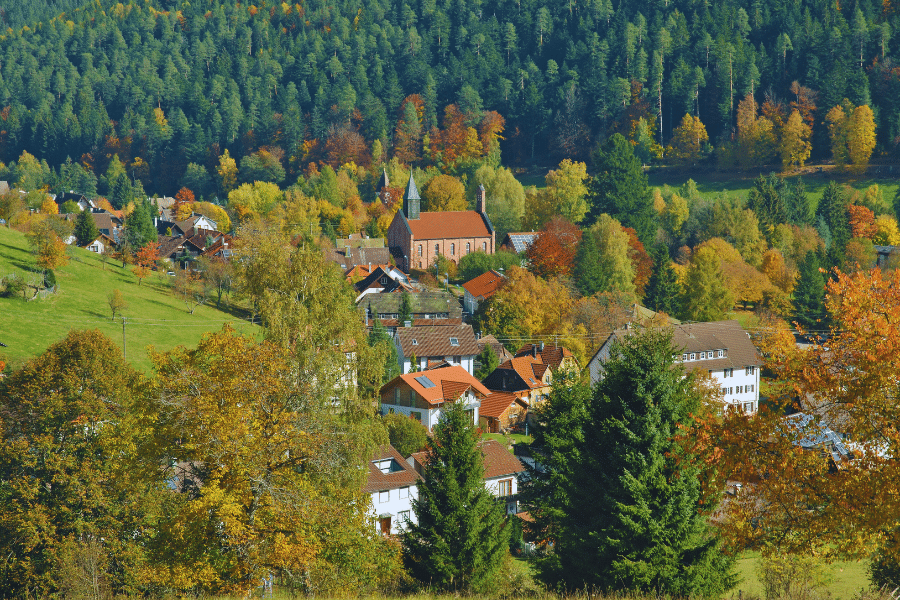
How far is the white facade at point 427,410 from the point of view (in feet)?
171

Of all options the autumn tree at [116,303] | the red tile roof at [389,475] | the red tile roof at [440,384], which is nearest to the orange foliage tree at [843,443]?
the red tile roof at [389,475]

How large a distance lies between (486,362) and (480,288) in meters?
15.5

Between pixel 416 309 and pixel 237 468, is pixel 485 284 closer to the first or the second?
pixel 416 309

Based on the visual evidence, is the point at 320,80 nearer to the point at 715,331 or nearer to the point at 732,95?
the point at 732,95

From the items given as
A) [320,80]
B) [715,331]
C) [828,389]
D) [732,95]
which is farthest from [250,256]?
[320,80]

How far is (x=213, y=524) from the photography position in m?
17.6

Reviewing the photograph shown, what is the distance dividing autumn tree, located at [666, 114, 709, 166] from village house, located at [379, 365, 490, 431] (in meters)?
79.0

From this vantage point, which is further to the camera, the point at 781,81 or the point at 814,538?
the point at 781,81

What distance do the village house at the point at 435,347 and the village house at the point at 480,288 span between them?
30.8 feet

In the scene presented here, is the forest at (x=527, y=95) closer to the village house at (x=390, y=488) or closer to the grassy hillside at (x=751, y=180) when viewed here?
the grassy hillside at (x=751, y=180)

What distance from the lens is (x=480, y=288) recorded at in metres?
76.1

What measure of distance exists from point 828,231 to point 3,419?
8478cm

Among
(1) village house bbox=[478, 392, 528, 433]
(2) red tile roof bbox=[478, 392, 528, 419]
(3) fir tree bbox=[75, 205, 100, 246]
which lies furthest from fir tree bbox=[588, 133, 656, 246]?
(3) fir tree bbox=[75, 205, 100, 246]

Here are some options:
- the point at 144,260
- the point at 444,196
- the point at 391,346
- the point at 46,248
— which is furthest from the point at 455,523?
the point at 444,196
